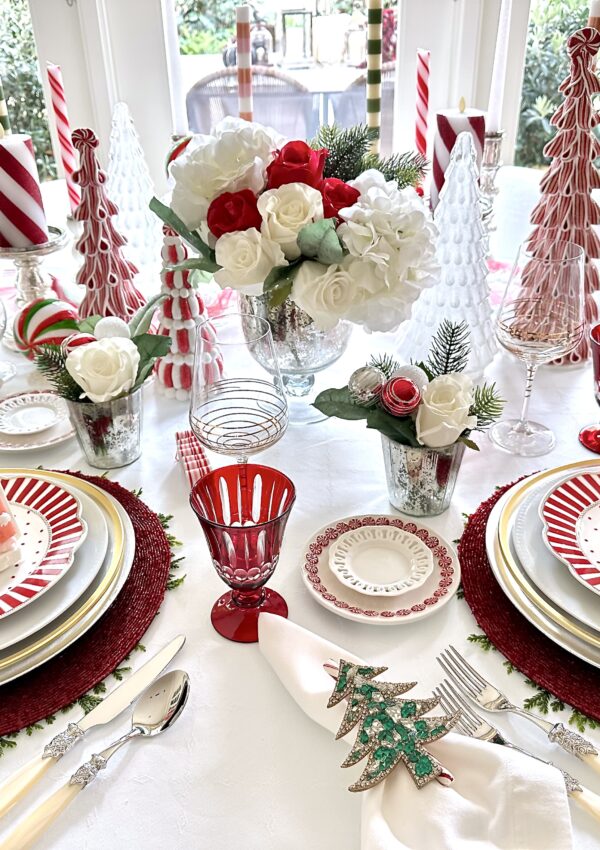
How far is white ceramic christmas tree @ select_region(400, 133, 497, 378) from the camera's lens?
1119 mm

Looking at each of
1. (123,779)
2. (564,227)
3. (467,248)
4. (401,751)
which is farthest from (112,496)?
(564,227)

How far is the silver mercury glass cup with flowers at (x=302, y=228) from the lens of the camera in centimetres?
84

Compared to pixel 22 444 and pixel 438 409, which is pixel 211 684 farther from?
pixel 22 444

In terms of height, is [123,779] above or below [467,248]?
below

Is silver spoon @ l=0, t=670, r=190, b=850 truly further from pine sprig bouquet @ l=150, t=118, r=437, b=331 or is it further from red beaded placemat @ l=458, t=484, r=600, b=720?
pine sprig bouquet @ l=150, t=118, r=437, b=331

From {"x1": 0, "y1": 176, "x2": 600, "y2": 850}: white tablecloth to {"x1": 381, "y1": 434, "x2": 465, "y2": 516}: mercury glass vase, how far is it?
24 mm

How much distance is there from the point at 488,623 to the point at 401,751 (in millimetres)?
214

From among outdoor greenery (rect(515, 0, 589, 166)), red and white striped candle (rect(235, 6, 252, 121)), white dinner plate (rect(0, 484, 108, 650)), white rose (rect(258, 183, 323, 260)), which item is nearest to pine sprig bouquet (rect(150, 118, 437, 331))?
white rose (rect(258, 183, 323, 260))

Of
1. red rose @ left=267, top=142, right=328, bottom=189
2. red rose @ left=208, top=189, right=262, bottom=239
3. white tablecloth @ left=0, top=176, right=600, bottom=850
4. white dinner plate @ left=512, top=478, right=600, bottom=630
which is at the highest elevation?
red rose @ left=267, top=142, right=328, bottom=189

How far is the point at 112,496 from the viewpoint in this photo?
90cm

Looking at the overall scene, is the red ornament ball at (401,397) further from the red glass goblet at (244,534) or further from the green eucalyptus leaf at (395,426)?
the red glass goblet at (244,534)

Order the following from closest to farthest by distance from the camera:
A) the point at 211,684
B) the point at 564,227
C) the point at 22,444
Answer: the point at 211,684 → the point at 22,444 → the point at 564,227

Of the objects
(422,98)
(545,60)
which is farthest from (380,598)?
(545,60)

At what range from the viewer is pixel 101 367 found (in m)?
0.91
